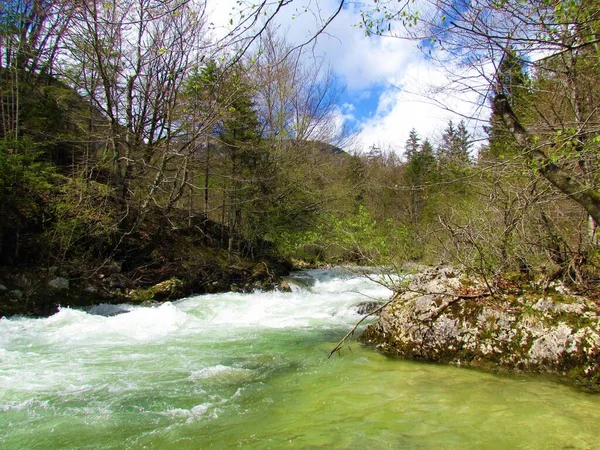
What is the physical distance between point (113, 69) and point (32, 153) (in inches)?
154

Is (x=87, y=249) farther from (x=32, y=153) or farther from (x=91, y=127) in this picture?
(x=91, y=127)

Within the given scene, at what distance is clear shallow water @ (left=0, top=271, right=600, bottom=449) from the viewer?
3.20 meters

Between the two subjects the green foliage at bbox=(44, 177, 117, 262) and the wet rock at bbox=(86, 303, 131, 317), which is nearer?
the wet rock at bbox=(86, 303, 131, 317)

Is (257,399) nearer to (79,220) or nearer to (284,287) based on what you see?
(79,220)

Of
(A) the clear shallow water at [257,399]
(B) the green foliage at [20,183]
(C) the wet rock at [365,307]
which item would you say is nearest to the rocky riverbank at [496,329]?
(A) the clear shallow water at [257,399]

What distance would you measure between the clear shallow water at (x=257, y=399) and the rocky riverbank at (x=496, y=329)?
0.30 meters

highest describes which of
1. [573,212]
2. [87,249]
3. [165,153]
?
[165,153]

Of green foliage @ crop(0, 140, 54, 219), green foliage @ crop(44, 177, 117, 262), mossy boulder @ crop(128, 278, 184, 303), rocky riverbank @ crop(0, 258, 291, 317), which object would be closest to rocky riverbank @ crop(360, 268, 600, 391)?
mossy boulder @ crop(128, 278, 184, 303)

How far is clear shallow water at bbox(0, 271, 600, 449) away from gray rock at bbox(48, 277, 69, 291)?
90.4 inches

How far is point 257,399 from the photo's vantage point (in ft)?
13.4

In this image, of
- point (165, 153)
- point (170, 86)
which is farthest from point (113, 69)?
point (165, 153)

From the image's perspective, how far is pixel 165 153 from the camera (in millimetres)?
11828

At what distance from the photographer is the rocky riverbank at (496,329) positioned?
4375mm

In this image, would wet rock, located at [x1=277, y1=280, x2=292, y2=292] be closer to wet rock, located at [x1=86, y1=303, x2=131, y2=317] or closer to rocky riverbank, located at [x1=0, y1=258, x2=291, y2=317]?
rocky riverbank, located at [x1=0, y1=258, x2=291, y2=317]
